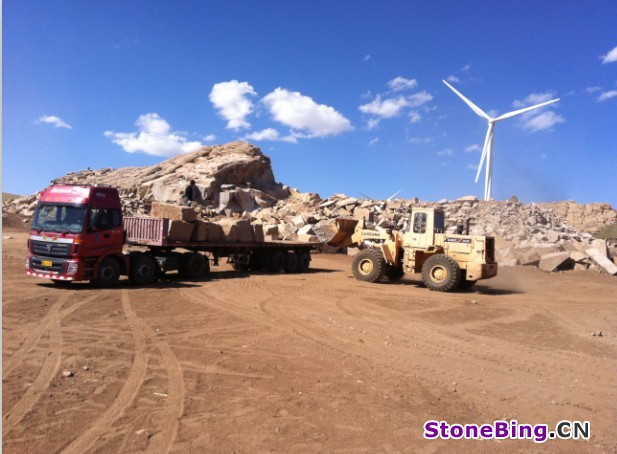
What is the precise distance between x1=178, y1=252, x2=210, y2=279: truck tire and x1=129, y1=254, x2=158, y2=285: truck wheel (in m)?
1.30

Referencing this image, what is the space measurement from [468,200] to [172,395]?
4056 centimetres

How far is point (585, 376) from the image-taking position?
7.11 m

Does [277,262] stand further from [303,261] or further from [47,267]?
[47,267]

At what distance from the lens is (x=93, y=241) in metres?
12.4

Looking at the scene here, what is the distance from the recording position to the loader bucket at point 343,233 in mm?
18578

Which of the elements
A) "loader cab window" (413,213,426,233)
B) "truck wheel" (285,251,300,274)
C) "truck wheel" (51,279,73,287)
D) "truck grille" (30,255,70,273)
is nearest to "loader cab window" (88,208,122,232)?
"truck grille" (30,255,70,273)

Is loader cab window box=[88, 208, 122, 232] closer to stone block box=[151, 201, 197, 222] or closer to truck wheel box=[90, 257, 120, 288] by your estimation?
truck wheel box=[90, 257, 120, 288]

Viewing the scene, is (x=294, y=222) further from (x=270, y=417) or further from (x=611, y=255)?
(x=270, y=417)

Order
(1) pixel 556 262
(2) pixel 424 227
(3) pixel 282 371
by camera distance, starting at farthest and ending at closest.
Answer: (1) pixel 556 262 → (2) pixel 424 227 → (3) pixel 282 371

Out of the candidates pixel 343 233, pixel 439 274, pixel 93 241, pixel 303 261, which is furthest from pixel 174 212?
pixel 439 274

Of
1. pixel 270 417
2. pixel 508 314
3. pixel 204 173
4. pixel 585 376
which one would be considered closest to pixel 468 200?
pixel 204 173

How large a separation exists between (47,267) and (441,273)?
39.8ft

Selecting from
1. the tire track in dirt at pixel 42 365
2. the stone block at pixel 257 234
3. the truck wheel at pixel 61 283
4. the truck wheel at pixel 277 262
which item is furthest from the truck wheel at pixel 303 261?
the tire track in dirt at pixel 42 365

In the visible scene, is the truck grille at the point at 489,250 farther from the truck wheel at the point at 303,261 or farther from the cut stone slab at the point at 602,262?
the cut stone slab at the point at 602,262
